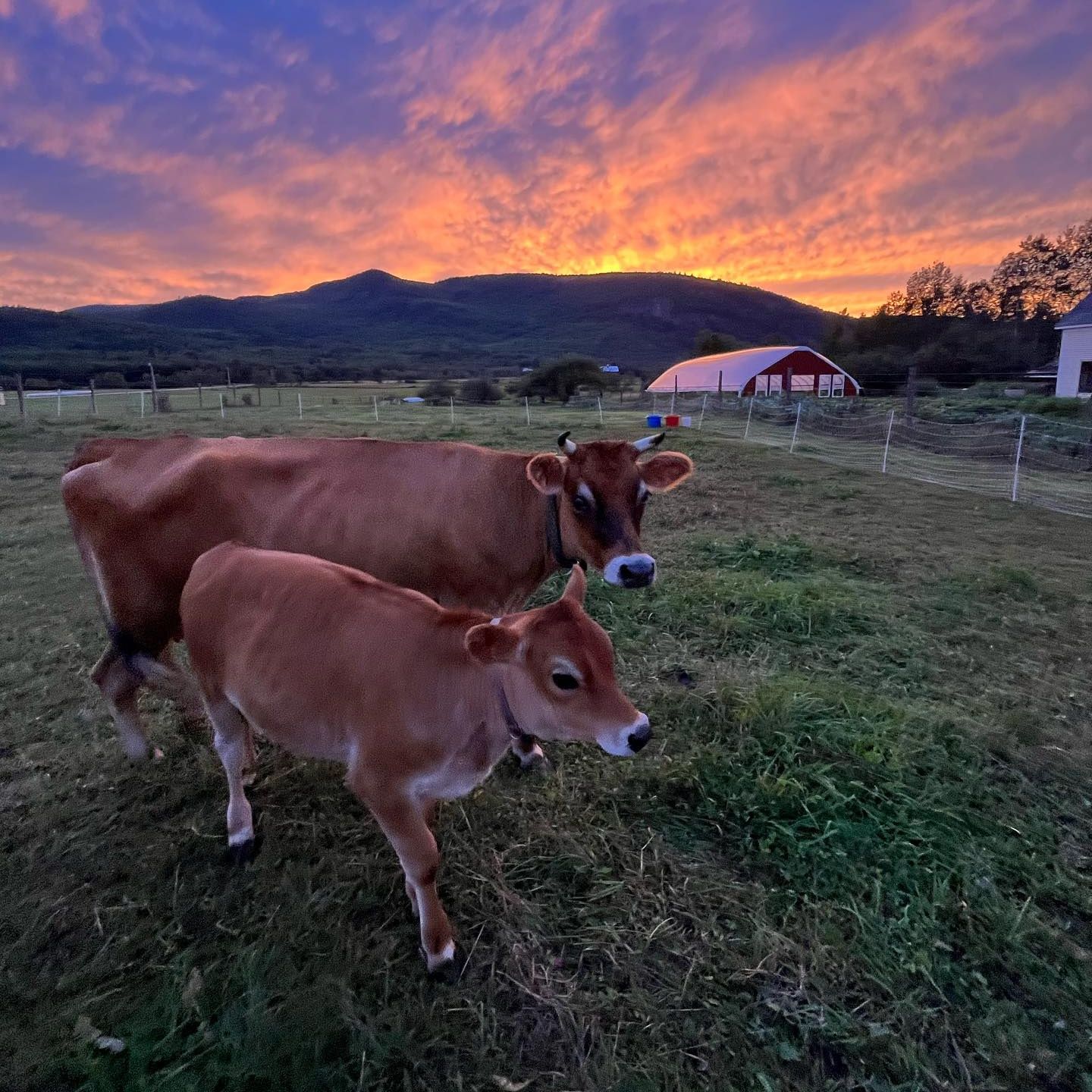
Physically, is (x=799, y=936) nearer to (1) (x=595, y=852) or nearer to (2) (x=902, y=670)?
(1) (x=595, y=852)

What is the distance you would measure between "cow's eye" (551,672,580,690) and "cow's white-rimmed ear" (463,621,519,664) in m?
0.18

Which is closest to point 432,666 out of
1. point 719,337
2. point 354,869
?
point 354,869

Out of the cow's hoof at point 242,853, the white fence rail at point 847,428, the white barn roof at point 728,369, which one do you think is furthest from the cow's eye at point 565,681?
the white barn roof at point 728,369

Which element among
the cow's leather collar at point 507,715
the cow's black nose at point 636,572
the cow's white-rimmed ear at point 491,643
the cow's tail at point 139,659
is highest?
the cow's white-rimmed ear at point 491,643

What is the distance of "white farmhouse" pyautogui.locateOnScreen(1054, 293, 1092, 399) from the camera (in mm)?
28797

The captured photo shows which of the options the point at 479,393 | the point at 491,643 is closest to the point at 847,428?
the point at 491,643

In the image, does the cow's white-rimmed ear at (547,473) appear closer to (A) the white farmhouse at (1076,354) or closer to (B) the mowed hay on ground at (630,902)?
(B) the mowed hay on ground at (630,902)

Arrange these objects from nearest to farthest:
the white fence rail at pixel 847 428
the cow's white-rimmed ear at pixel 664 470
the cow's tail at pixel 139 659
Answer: the cow's tail at pixel 139 659 < the cow's white-rimmed ear at pixel 664 470 < the white fence rail at pixel 847 428

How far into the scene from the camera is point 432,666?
8.43 ft

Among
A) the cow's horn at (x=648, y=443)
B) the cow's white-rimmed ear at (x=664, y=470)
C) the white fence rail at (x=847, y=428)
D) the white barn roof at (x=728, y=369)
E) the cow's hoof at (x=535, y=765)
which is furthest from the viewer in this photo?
the white barn roof at (x=728, y=369)

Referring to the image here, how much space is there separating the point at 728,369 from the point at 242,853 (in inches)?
1897

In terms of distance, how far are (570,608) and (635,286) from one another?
212761 mm

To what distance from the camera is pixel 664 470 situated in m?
4.29

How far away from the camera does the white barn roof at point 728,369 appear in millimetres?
44406
